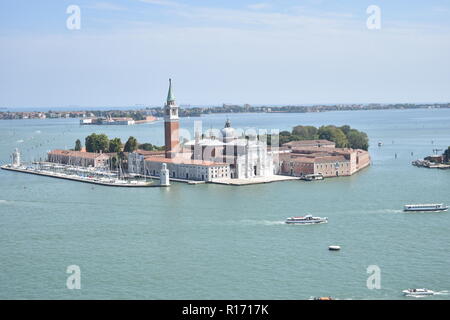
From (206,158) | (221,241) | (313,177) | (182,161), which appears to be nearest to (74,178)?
(182,161)

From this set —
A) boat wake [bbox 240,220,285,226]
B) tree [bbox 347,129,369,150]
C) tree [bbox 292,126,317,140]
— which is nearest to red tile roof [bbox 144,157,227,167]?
boat wake [bbox 240,220,285,226]

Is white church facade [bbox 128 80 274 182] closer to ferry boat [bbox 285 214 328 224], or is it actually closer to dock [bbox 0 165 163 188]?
dock [bbox 0 165 163 188]

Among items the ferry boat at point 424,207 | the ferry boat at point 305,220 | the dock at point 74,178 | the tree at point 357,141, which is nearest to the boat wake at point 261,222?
the ferry boat at point 305,220

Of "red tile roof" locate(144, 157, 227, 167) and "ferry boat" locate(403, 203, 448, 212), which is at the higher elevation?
"red tile roof" locate(144, 157, 227, 167)

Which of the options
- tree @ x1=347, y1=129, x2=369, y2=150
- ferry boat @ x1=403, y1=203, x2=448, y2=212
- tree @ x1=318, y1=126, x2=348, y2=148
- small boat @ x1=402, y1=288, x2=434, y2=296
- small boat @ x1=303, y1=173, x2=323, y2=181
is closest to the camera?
small boat @ x1=402, y1=288, x2=434, y2=296

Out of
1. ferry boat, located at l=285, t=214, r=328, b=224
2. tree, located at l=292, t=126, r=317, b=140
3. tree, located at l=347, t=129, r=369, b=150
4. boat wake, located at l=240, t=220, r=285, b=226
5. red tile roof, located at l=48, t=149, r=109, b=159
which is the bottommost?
boat wake, located at l=240, t=220, r=285, b=226

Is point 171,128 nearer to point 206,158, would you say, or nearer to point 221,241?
point 206,158

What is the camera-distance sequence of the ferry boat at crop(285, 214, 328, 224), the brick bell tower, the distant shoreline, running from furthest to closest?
the distant shoreline
the brick bell tower
the ferry boat at crop(285, 214, 328, 224)
